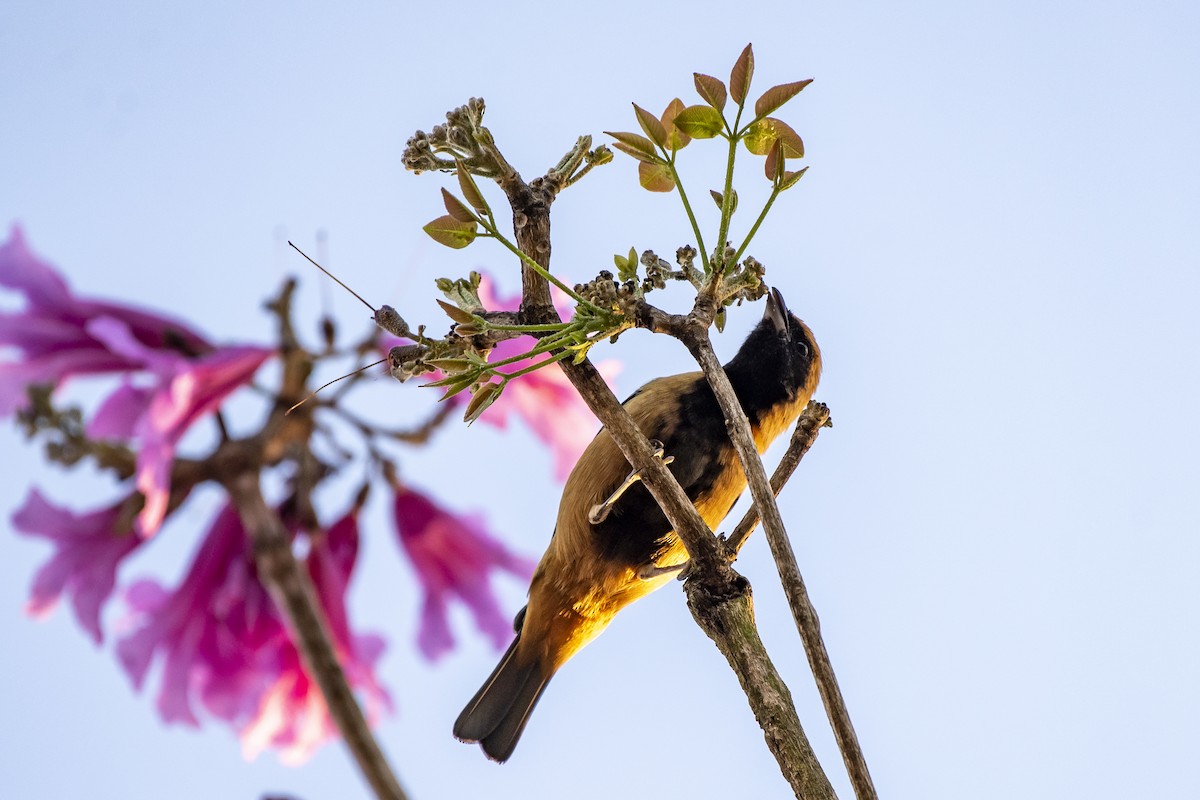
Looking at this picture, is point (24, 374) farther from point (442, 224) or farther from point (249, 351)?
point (442, 224)

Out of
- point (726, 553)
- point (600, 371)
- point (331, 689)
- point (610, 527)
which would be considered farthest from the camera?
point (610, 527)

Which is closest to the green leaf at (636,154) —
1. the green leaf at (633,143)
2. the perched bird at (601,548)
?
the green leaf at (633,143)

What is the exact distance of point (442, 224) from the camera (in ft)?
6.43

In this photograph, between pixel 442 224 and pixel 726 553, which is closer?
pixel 442 224

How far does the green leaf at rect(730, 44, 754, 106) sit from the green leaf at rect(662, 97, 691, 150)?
0.35 feet

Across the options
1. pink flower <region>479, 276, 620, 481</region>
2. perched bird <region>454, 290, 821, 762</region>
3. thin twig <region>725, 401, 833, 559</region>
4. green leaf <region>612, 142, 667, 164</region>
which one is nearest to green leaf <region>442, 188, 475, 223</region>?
pink flower <region>479, 276, 620, 481</region>

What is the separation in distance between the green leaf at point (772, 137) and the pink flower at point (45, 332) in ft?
4.16

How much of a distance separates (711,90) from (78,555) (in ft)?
4.42

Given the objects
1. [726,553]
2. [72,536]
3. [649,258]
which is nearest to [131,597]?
[72,536]

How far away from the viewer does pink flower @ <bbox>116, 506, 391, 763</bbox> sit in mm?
1008

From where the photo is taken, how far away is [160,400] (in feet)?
2.80

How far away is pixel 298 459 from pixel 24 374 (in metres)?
0.22

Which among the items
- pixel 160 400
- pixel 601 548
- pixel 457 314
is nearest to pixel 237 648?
pixel 160 400

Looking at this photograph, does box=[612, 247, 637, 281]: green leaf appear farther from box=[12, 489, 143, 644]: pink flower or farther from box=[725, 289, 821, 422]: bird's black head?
box=[725, 289, 821, 422]: bird's black head
